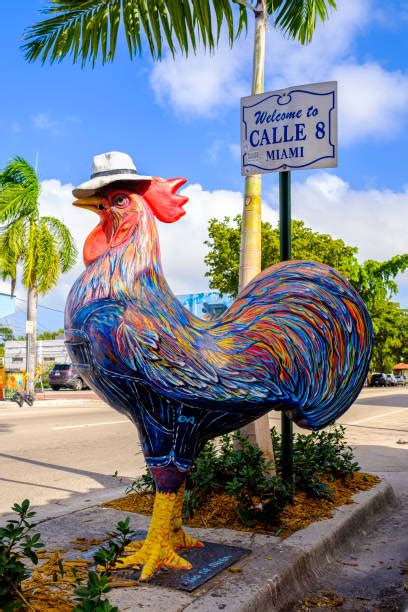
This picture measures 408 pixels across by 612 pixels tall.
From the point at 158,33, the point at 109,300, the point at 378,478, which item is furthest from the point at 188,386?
the point at 158,33

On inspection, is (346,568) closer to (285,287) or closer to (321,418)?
(321,418)

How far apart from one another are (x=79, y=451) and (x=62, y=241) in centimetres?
1212

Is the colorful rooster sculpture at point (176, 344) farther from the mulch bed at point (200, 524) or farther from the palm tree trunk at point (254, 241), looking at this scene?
the palm tree trunk at point (254, 241)

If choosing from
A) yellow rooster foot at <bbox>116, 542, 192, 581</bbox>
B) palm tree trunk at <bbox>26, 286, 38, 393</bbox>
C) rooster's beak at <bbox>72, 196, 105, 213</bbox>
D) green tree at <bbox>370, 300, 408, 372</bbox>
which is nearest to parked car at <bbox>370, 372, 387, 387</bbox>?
green tree at <bbox>370, 300, 408, 372</bbox>

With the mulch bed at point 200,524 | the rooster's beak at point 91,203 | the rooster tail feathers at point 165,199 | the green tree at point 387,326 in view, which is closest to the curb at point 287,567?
the mulch bed at point 200,524

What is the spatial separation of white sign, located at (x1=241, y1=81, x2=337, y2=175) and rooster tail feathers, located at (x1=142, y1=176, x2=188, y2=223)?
5.19 feet

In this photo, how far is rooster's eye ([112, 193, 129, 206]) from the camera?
3.05 metres

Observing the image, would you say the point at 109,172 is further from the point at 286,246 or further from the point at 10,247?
the point at 10,247

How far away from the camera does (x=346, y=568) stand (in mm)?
3691

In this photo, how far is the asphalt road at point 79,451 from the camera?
6453 millimetres

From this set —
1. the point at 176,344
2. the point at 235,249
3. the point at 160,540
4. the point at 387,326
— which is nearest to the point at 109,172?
the point at 176,344

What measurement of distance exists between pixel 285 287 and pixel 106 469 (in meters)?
5.17

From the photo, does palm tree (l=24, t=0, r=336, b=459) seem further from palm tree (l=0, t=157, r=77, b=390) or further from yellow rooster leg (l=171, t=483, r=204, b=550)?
palm tree (l=0, t=157, r=77, b=390)

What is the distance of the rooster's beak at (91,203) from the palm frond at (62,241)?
55.3 feet
